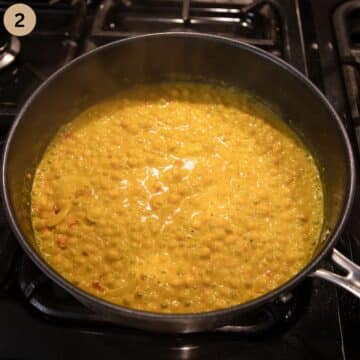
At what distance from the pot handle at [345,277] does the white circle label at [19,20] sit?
1107 millimetres

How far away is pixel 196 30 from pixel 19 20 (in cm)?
54

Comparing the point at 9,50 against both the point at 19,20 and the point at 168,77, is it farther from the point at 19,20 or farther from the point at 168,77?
the point at 168,77

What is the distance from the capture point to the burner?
4.55 feet

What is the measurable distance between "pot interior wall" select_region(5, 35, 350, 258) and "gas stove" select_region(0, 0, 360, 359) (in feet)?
0.27

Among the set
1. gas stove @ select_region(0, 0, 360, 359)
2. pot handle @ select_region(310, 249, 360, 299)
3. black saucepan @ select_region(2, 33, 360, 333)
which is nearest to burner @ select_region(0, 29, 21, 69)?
gas stove @ select_region(0, 0, 360, 359)

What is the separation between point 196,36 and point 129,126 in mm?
317

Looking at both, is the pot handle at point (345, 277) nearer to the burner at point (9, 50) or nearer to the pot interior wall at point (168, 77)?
the pot interior wall at point (168, 77)

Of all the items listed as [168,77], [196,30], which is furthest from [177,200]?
[196,30]

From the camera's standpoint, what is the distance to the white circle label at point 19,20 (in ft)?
4.69

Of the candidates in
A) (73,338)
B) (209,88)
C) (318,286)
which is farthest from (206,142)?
(73,338)

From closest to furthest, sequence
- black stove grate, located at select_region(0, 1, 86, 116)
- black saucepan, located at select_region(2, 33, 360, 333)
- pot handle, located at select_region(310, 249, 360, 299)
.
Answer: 1. pot handle, located at select_region(310, 249, 360, 299)
2. black saucepan, located at select_region(2, 33, 360, 333)
3. black stove grate, located at select_region(0, 1, 86, 116)

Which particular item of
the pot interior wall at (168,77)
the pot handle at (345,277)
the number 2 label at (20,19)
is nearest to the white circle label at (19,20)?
the number 2 label at (20,19)

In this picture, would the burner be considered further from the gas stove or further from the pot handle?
the pot handle

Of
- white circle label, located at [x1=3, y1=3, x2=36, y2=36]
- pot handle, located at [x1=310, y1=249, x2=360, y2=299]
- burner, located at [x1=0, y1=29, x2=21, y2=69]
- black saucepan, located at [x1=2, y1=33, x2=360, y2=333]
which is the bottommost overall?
pot handle, located at [x1=310, y1=249, x2=360, y2=299]
